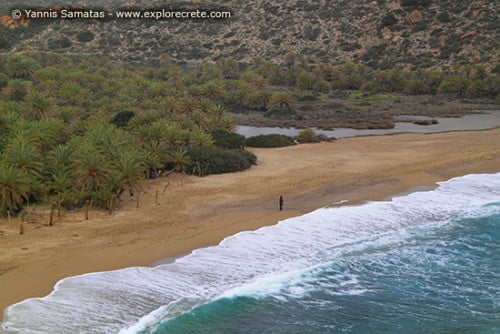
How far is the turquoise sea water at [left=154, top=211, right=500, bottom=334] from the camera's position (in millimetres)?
16250

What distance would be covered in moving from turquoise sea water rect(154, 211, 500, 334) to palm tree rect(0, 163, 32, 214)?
9579mm

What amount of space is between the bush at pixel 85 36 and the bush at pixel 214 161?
75747 millimetres

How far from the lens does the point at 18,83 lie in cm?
5219

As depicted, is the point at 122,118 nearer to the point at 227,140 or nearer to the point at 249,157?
the point at 227,140

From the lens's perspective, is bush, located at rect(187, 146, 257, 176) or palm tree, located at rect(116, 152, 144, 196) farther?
bush, located at rect(187, 146, 257, 176)

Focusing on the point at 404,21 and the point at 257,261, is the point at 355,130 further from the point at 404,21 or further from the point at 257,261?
the point at 404,21

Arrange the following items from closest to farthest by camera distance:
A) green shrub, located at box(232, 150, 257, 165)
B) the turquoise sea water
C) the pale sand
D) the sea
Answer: the sea → the turquoise sea water → the pale sand → green shrub, located at box(232, 150, 257, 165)

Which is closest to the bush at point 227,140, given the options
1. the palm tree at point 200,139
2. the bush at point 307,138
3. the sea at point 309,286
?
the palm tree at point 200,139

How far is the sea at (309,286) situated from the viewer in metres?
16.1

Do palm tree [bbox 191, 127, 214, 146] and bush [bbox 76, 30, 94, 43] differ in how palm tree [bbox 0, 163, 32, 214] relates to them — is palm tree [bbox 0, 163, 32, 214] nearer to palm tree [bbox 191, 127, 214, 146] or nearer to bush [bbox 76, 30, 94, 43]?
palm tree [bbox 191, 127, 214, 146]

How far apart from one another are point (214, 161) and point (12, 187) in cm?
1220

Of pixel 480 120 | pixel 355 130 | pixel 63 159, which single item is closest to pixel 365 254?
pixel 63 159

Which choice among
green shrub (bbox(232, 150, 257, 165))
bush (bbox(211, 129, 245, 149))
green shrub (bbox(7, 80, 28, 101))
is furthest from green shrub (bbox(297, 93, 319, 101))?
green shrub (bbox(232, 150, 257, 165))

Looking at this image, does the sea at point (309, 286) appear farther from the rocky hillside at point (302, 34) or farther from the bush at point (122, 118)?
the rocky hillside at point (302, 34)
